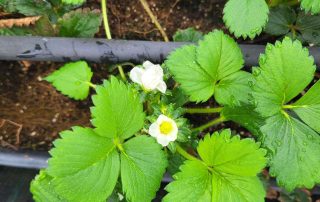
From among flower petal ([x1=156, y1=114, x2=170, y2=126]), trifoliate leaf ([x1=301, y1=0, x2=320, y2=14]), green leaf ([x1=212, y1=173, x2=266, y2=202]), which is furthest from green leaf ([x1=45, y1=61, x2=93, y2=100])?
trifoliate leaf ([x1=301, y1=0, x2=320, y2=14])

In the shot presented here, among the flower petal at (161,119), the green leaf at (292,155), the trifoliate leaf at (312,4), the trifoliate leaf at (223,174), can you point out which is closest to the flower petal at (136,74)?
the flower petal at (161,119)

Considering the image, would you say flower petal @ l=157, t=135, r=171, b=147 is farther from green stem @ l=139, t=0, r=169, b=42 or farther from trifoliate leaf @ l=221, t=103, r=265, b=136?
green stem @ l=139, t=0, r=169, b=42

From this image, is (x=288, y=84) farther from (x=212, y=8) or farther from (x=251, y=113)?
(x=212, y=8)

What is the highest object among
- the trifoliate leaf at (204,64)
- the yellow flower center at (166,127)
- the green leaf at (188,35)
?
the trifoliate leaf at (204,64)

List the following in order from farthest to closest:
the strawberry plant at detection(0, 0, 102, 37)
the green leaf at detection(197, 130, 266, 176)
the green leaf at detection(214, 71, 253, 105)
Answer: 1. the strawberry plant at detection(0, 0, 102, 37)
2. the green leaf at detection(214, 71, 253, 105)
3. the green leaf at detection(197, 130, 266, 176)

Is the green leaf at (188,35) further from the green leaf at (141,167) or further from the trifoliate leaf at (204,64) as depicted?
the green leaf at (141,167)

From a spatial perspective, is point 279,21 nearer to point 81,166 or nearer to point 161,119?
point 161,119

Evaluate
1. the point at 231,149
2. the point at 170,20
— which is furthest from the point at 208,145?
the point at 170,20

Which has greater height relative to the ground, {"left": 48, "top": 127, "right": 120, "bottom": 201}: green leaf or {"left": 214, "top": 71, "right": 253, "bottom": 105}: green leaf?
{"left": 214, "top": 71, "right": 253, "bottom": 105}: green leaf
